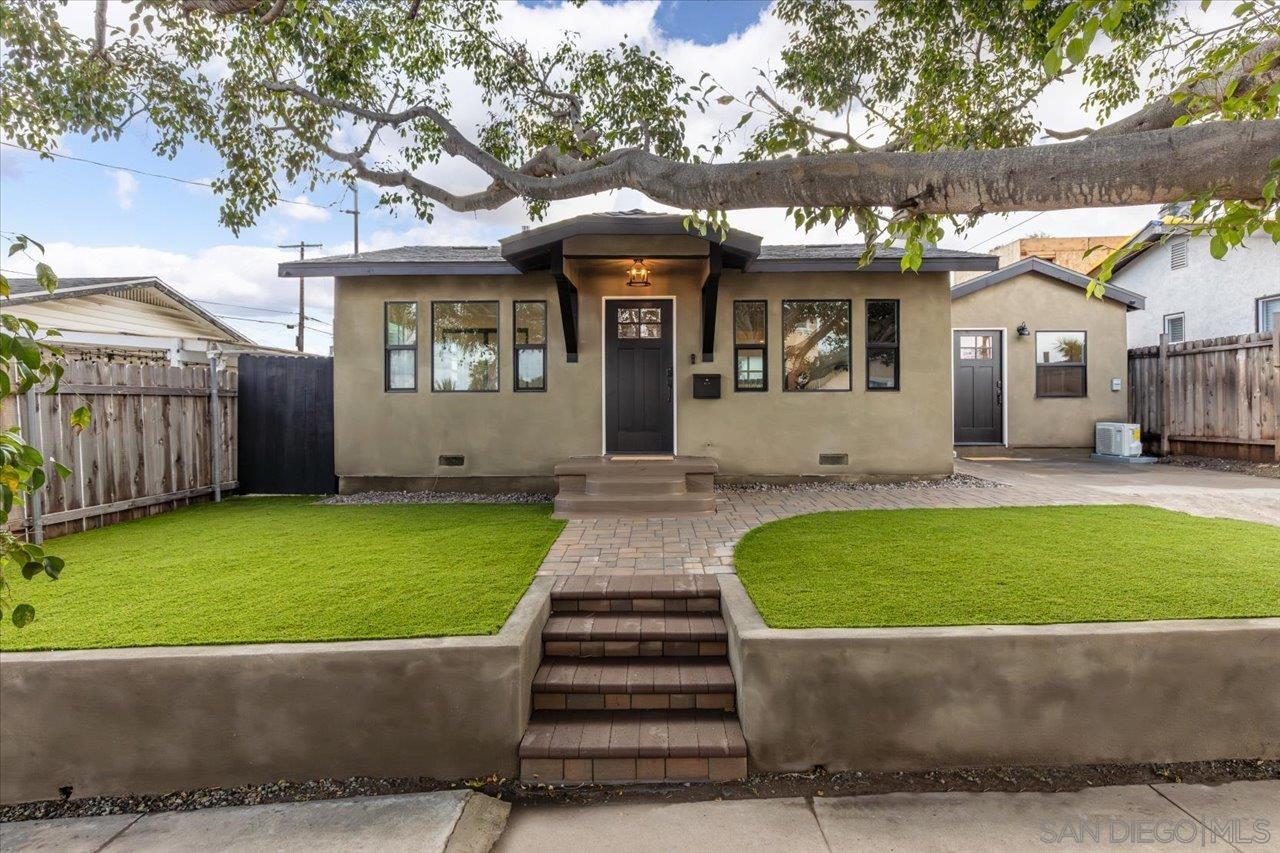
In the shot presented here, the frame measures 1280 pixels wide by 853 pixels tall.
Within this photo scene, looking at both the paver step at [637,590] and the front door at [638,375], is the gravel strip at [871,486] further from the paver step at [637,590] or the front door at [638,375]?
the paver step at [637,590]

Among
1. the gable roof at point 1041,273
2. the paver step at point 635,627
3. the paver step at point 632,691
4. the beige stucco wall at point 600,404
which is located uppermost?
the gable roof at point 1041,273

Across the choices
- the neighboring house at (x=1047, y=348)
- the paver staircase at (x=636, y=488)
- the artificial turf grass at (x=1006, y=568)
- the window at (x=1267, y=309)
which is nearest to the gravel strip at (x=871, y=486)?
the paver staircase at (x=636, y=488)

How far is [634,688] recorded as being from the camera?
10.4ft

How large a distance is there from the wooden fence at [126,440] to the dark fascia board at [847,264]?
6.90 metres

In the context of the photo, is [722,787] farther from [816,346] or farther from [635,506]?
[816,346]

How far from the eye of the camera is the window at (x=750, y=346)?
26.7ft

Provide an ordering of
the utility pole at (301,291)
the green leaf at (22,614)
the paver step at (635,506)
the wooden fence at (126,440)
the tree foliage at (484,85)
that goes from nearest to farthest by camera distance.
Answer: the green leaf at (22,614) → the wooden fence at (126,440) → the tree foliage at (484,85) → the paver step at (635,506) → the utility pole at (301,291)

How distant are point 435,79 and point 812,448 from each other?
21.1ft

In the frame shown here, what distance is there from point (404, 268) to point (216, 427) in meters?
3.05

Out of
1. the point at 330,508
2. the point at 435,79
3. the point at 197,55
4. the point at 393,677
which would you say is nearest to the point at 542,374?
the point at 330,508

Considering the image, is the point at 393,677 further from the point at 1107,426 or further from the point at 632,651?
the point at 1107,426

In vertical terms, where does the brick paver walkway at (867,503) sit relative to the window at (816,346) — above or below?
below

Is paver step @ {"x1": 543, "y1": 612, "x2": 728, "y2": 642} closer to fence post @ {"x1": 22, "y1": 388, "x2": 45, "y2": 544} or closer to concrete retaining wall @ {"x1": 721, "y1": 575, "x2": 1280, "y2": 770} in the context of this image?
concrete retaining wall @ {"x1": 721, "y1": 575, "x2": 1280, "y2": 770}

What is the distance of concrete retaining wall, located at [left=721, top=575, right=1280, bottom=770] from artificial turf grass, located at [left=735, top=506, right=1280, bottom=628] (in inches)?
7.8
